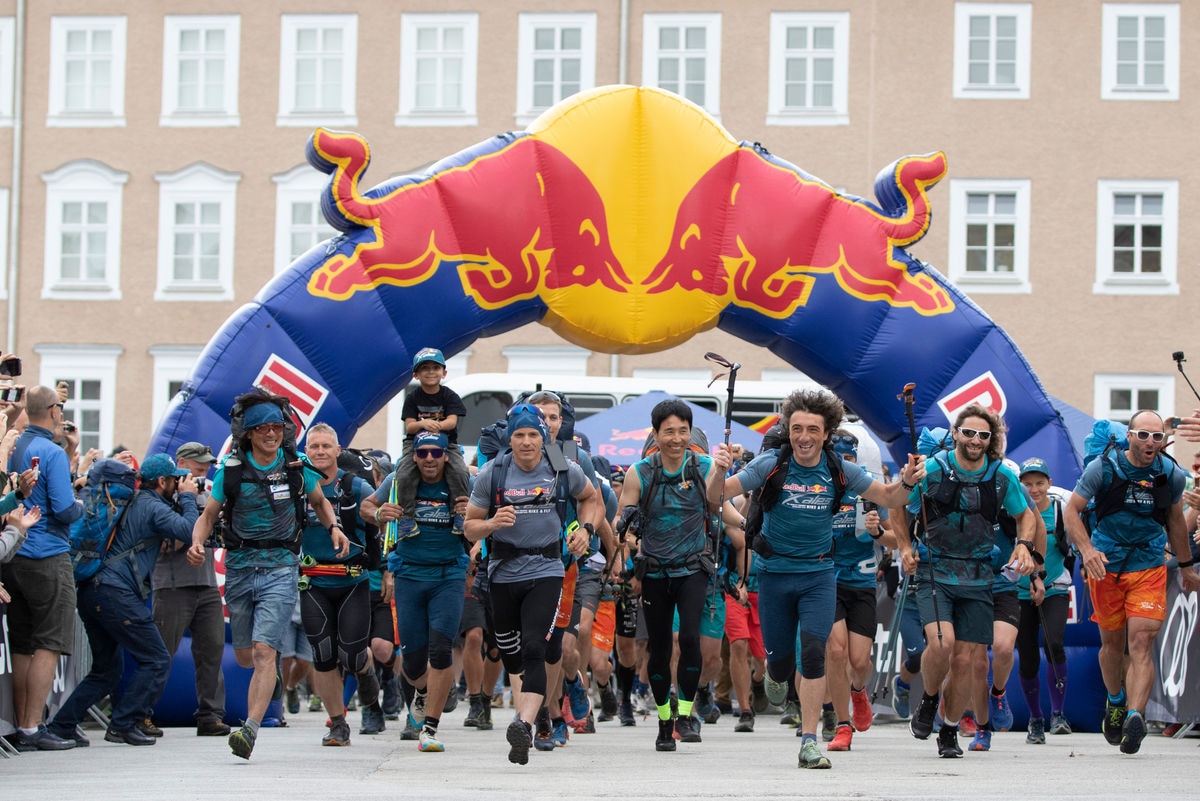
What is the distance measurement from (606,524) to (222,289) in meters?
23.9

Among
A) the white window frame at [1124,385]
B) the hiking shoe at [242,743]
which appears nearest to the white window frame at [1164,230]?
the white window frame at [1124,385]

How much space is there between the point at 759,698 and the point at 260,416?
7387mm

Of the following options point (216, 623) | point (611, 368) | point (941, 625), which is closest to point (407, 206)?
point (216, 623)

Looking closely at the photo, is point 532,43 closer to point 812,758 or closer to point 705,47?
point 705,47

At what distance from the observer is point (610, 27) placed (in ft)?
110

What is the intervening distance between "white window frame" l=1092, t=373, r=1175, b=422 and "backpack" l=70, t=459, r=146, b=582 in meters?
23.3

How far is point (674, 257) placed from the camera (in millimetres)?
14516

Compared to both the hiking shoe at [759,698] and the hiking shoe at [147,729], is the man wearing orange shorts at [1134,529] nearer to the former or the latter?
the hiking shoe at [759,698]

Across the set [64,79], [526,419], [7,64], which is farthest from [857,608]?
[7,64]

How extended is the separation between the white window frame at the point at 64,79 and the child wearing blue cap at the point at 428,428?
2379 cm

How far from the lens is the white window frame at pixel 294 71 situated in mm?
33688

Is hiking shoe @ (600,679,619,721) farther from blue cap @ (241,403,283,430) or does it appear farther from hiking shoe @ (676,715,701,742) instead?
blue cap @ (241,403,283,430)

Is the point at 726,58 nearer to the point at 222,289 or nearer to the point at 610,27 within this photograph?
the point at 610,27

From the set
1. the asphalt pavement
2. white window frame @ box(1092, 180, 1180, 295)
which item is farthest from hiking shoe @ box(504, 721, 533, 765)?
white window frame @ box(1092, 180, 1180, 295)
